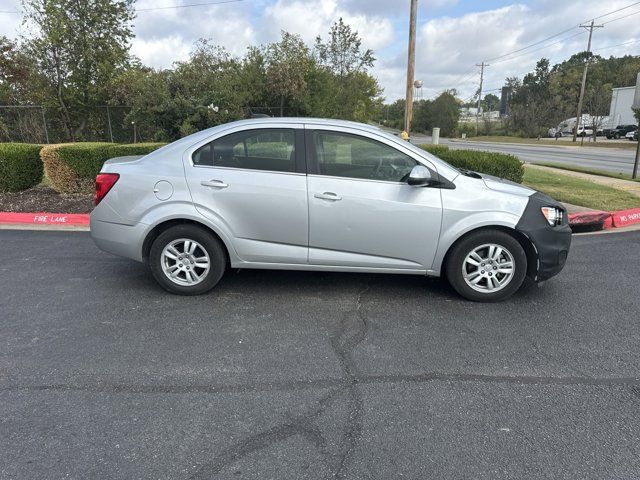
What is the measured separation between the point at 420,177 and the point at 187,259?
92.6 inches

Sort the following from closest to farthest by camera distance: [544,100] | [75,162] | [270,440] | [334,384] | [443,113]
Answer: [270,440]
[334,384]
[75,162]
[544,100]
[443,113]

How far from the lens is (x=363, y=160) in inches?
173

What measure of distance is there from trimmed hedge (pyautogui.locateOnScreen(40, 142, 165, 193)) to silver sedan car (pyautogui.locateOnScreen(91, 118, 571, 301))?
4.92 metres

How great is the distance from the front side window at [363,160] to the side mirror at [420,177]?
149 mm

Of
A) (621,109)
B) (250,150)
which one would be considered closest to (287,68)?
(250,150)

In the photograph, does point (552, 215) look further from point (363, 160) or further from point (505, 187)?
point (363, 160)

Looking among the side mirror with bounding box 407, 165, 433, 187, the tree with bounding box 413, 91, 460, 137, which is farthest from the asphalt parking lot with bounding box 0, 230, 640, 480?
the tree with bounding box 413, 91, 460, 137

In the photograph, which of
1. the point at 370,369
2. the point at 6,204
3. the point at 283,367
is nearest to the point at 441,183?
the point at 370,369

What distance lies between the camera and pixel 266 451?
249cm

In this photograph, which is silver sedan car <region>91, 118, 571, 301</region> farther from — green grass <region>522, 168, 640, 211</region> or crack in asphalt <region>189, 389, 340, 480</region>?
green grass <region>522, 168, 640, 211</region>

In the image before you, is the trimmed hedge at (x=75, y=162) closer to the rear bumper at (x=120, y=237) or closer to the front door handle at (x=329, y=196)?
the rear bumper at (x=120, y=237)

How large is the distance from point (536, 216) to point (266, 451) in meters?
3.28

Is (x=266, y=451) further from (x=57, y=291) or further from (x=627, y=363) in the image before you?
(x=57, y=291)

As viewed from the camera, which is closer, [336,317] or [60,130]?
[336,317]
